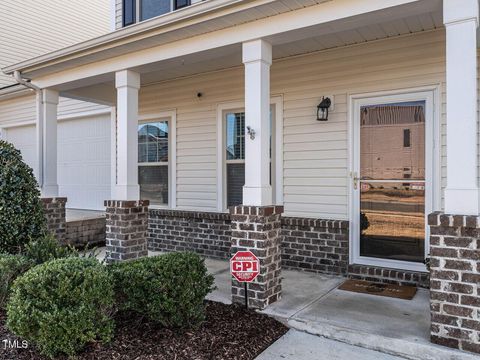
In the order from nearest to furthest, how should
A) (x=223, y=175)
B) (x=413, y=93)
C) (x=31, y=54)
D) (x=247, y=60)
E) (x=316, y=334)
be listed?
(x=316, y=334) → (x=247, y=60) → (x=413, y=93) → (x=223, y=175) → (x=31, y=54)

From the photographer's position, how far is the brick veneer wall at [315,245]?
4.88 meters

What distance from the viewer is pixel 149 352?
9.41 ft

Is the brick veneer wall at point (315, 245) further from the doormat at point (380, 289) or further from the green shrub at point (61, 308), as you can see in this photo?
the green shrub at point (61, 308)

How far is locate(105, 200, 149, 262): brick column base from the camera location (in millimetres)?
4953

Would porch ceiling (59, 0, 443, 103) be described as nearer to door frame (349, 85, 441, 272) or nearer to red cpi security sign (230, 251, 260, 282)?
door frame (349, 85, 441, 272)

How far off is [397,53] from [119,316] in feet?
13.3

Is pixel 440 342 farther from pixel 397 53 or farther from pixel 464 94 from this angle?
pixel 397 53

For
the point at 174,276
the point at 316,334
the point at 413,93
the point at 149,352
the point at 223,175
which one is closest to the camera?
the point at 149,352

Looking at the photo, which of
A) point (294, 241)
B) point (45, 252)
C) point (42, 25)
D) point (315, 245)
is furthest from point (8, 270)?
point (42, 25)

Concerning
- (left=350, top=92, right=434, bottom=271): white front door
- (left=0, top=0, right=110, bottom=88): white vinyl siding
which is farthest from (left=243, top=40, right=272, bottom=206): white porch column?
(left=0, top=0, right=110, bottom=88): white vinyl siding

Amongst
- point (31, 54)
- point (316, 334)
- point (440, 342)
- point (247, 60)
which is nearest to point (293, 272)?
point (316, 334)

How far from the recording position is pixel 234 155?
19.7ft

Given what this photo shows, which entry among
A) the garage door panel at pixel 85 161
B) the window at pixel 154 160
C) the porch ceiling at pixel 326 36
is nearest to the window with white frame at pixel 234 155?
the porch ceiling at pixel 326 36

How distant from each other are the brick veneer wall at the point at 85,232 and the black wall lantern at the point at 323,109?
176 inches
